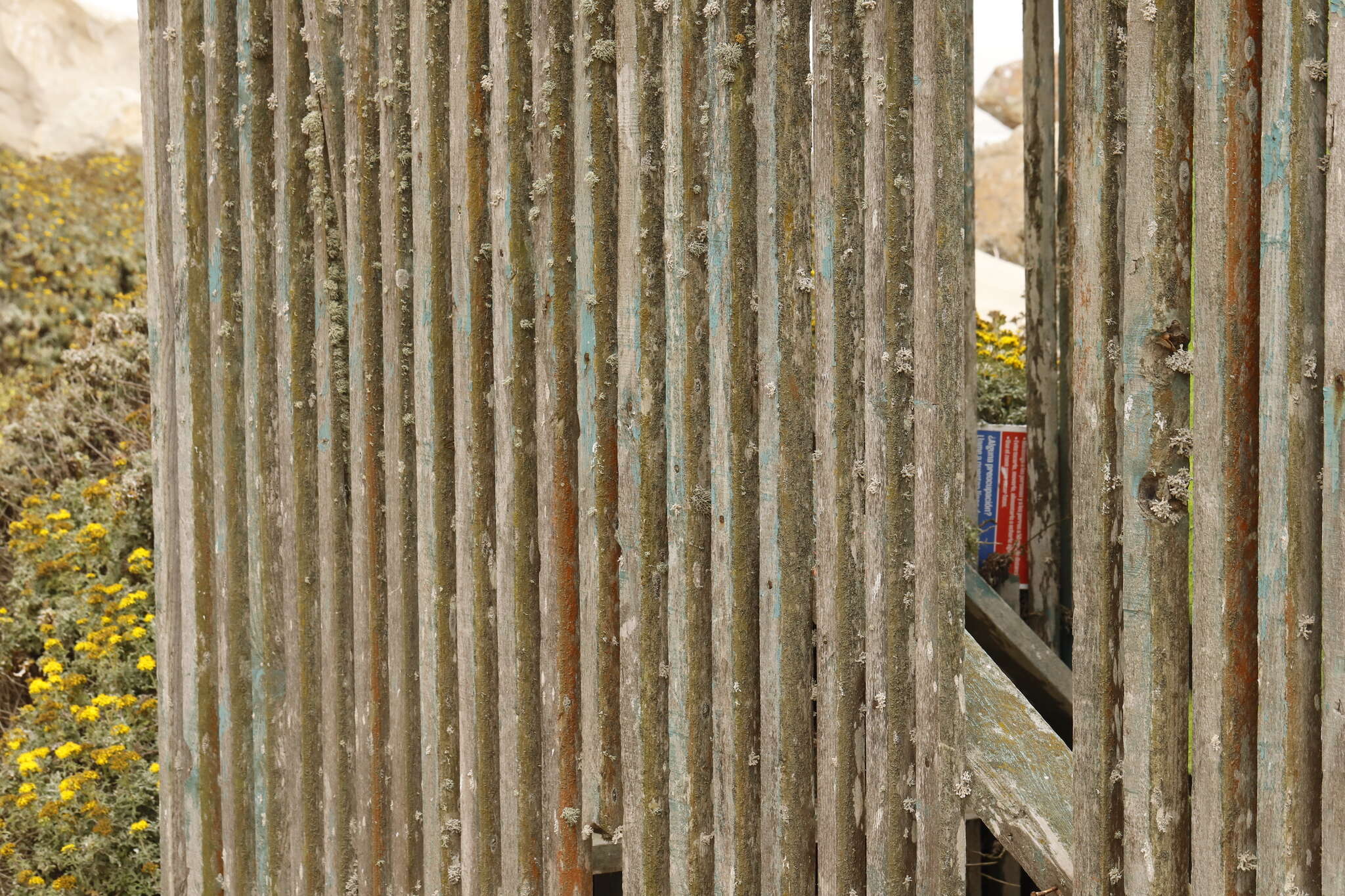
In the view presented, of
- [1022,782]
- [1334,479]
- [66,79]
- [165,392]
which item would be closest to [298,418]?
[165,392]

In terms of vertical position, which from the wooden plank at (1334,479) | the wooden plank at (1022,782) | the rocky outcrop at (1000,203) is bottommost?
the wooden plank at (1022,782)

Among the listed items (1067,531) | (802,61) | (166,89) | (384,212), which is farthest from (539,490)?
(1067,531)

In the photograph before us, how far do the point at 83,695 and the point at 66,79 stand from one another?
745cm

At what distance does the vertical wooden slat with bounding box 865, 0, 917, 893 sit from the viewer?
1528 millimetres

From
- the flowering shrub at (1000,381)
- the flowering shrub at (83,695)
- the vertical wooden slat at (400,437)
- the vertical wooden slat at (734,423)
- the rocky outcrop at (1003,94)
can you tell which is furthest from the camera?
the rocky outcrop at (1003,94)

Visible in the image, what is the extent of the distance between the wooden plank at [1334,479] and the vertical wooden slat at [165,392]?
8.16ft

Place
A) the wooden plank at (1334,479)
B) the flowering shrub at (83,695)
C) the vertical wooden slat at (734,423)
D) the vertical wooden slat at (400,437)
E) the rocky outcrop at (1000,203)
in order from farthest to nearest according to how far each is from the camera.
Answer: the rocky outcrop at (1000,203) → the flowering shrub at (83,695) → the vertical wooden slat at (400,437) → the vertical wooden slat at (734,423) → the wooden plank at (1334,479)

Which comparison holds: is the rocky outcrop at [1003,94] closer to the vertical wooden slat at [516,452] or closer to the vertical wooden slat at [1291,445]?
the vertical wooden slat at [516,452]

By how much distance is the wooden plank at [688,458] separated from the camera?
5.80ft

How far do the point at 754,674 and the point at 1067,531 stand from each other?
2.37m

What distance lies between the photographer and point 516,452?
2.11 meters

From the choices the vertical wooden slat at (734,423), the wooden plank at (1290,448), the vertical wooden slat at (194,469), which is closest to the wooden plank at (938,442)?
the vertical wooden slat at (734,423)

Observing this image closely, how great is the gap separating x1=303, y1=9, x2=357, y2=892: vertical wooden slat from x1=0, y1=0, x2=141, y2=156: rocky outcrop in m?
8.71

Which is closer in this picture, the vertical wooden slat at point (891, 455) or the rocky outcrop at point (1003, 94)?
the vertical wooden slat at point (891, 455)
